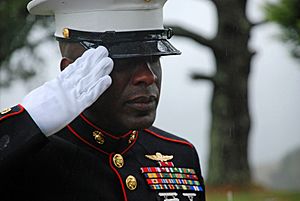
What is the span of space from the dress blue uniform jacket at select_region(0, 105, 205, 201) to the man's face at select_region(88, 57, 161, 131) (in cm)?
16

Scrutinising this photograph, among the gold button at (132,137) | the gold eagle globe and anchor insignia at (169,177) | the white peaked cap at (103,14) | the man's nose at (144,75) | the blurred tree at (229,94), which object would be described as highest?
the white peaked cap at (103,14)

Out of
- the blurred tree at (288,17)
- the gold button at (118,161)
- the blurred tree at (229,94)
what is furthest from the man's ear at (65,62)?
the blurred tree at (229,94)

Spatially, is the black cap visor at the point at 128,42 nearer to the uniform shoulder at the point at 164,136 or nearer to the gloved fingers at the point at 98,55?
the gloved fingers at the point at 98,55

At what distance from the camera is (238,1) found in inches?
392

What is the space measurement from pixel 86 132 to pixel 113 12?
0.35m

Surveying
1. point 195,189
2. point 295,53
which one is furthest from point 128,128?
point 295,53

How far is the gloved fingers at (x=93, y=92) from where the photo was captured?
2.78 metres

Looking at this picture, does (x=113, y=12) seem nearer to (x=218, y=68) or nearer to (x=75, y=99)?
(x=75, y=99)

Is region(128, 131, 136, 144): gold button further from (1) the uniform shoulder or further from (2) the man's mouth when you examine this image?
(2) the man's mouth

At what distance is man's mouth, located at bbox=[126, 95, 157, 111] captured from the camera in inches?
114

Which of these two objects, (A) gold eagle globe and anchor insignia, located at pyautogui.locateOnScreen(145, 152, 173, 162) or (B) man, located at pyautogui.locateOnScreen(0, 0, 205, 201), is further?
(A) gold eagle globe and anchor insignia, located at pyautogui.locateOnScreen(145, 152, 173, 162)

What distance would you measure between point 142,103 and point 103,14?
11.3 inches

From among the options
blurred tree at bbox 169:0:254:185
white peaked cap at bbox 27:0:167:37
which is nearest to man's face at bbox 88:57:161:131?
white peaked cap at bbox 27:0:167:37

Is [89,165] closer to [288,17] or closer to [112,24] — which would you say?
[112,24]
